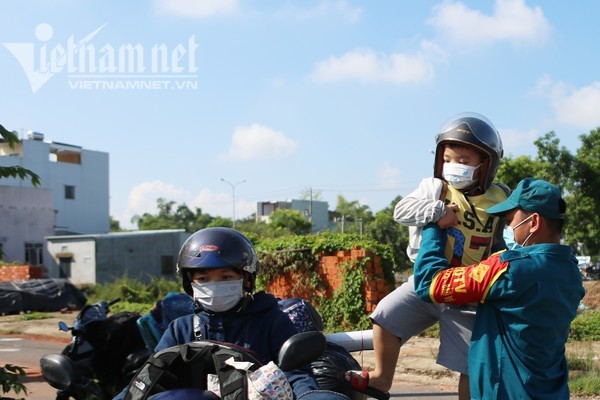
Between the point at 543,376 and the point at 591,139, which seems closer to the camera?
the point at 543,376

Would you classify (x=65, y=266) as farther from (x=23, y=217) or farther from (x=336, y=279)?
(x=336, y=279)

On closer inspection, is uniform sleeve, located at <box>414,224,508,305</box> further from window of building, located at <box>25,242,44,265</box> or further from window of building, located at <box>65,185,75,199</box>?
window of building, located at <box>65,185,75,199</box>

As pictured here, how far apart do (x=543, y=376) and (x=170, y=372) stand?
4.95 feet

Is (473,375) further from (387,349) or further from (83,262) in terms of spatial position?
(83,262)

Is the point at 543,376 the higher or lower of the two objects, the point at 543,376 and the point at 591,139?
the lower

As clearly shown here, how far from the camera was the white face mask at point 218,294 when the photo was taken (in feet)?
10.8

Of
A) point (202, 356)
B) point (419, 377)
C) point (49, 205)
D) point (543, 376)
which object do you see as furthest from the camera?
point (49, 205)

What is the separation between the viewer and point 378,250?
552 inches

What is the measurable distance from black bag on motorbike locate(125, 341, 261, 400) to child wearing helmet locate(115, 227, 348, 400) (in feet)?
1.62

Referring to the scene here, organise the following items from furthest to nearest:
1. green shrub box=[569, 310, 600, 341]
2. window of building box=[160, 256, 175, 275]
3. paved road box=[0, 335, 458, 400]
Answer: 1. window of building box=[160, 256, 175, 275]
2. green shrub box=[569, 310, 600, 341]
3. paved road box=[0, 335, 458, 400]

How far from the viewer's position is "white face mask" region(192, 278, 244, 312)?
3.30 metres

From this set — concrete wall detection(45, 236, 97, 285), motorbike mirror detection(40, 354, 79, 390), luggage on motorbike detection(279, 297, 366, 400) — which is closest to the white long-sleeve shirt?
luggage on motorbike detection(279, 297, 366, 400)

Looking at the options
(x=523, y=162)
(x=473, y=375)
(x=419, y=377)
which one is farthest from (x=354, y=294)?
(x=523, y=162)

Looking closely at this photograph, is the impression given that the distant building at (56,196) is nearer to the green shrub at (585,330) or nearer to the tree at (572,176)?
the tree at (572,176)
